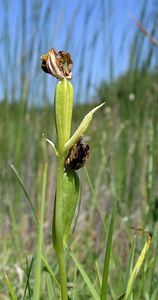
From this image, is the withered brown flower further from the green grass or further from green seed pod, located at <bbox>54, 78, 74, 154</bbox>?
the green grass

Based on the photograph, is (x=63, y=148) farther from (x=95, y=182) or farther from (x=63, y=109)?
(x=95, y=182)

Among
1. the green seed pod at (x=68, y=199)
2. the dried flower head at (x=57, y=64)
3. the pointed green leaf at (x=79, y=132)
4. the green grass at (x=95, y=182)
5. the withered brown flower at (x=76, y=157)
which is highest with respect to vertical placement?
the dried flower head at (x=57, y=64)

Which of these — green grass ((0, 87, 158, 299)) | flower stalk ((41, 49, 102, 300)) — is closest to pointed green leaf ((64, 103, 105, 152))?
flower stalk ((41, 49, 102, 300))

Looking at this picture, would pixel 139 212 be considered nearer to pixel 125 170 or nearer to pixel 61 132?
pixel 125 170

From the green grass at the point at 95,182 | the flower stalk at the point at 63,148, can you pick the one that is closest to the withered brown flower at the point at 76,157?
the flower stalk at the point at 63,148

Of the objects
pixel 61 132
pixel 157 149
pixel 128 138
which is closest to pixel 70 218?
pixel 61 132

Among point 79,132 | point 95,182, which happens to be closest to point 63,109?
point 79,132

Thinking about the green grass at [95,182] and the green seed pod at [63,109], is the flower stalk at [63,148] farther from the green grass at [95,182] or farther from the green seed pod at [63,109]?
the green grass at [95,182]
